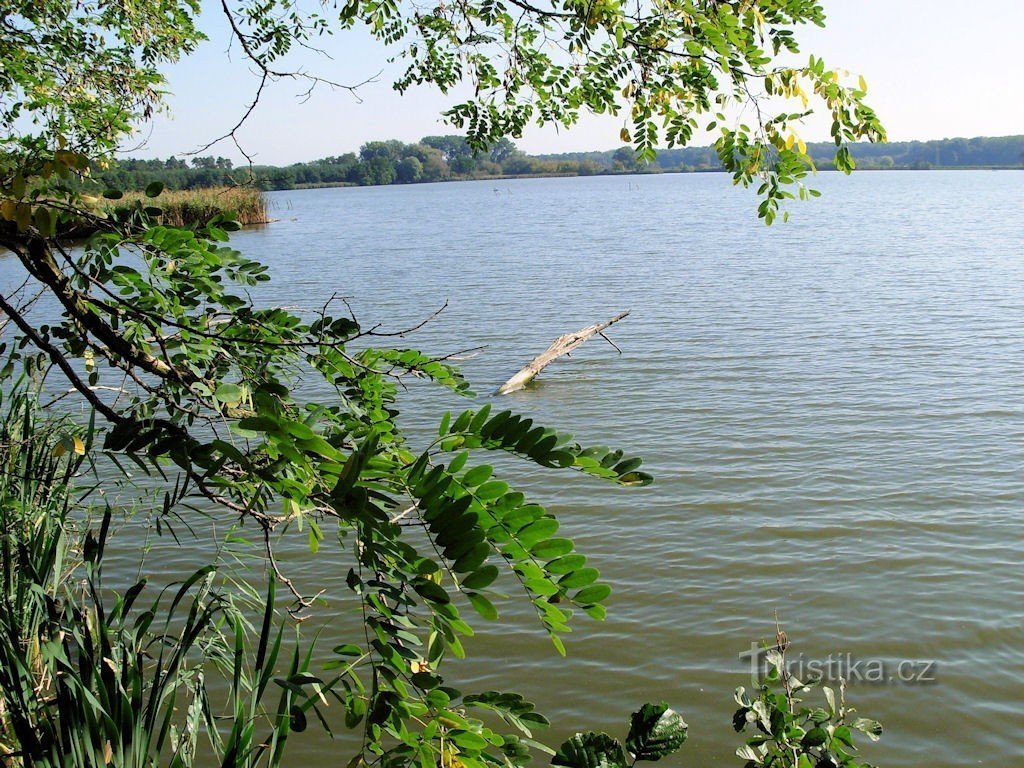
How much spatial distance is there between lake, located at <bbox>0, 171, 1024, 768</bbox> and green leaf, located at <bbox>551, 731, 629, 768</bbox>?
310cm

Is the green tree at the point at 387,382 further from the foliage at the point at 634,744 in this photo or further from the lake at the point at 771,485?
the lake at the point at 771,485

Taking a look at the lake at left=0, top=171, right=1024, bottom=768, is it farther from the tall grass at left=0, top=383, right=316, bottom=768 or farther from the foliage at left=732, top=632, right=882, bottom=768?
the foliage at left=732, top=632, right=882, bottom=768

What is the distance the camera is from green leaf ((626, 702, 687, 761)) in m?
2.18

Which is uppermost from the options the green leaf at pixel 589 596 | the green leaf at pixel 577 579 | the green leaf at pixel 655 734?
the green leaf at pixel 577 579

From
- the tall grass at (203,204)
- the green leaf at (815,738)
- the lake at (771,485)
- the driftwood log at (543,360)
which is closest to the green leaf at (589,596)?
the green leaf at (815,738)

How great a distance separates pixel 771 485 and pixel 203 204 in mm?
15425

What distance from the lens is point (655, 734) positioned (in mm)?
2178

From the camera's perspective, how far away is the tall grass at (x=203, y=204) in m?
2.79

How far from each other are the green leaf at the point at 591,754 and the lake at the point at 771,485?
10.2 feet

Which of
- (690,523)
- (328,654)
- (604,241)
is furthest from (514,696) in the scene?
(604,241)

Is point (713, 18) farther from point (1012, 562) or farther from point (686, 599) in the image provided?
point (1012, 562)

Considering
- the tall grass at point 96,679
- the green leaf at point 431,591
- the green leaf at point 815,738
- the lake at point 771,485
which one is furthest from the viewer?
the lake at point 771,485

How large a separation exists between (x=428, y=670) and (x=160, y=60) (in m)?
8.03

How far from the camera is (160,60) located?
8.61 m
